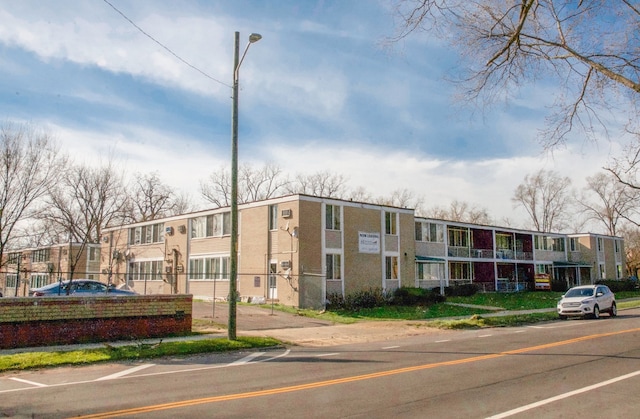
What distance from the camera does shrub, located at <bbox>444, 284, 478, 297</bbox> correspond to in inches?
1533

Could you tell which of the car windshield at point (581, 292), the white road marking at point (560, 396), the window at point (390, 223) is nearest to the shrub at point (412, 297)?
the window at point (390, 223)

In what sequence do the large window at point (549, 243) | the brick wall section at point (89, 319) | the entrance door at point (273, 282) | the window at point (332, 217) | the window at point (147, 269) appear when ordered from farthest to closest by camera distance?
1. the large window at point (549, 243)
2. the window at point (147, 269)
3. the window at point (332, 217)
4. the entrance door at point (273, 282)
5. the brick wall section at point (89, 319)

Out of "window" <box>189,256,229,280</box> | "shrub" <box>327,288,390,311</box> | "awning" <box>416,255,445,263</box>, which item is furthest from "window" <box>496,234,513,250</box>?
"window" <box>189,256,229,280</box>

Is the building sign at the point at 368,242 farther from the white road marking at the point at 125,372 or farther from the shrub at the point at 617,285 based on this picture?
the shrub at the point at 617,285

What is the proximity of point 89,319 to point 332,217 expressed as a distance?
16.7 metres

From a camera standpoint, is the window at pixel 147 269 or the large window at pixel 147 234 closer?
the window at pixel 147 269

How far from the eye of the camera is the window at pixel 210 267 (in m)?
33.8

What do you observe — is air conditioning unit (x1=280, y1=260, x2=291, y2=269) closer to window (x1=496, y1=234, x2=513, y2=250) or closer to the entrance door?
the entrance door

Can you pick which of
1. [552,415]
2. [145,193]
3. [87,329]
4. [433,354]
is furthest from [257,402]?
[145,193]

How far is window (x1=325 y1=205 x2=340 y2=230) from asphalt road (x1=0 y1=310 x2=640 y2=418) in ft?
51.6

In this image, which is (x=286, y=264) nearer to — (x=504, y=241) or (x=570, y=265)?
(x=504, y=241)

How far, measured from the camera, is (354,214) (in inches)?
1250

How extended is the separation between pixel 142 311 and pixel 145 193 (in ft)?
166

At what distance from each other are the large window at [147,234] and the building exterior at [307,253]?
0.27 feet
